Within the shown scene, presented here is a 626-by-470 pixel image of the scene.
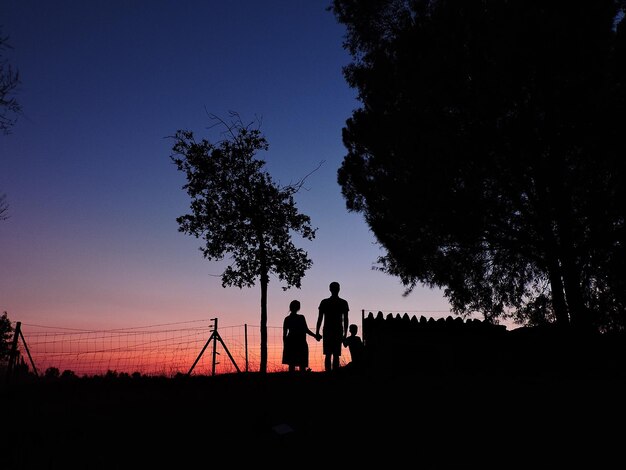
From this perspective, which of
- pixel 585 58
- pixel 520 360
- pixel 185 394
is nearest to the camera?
pixel 185 394


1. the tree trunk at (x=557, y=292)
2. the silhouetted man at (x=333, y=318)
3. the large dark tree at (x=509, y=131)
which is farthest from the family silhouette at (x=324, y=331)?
the tree trunk at (x=557, y=292)

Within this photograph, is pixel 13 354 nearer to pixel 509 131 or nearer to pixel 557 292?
pixel 509 131

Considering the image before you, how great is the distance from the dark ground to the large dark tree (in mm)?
6369

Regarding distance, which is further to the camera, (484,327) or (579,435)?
(484,327)

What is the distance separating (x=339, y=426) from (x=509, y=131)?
1200cm

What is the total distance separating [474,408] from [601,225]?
10.1m

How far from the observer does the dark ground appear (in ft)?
19.4

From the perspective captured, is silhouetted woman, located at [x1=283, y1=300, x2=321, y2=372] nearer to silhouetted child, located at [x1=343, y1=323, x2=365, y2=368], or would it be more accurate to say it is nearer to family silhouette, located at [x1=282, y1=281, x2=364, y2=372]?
family silhouette, located at [x1=282, y1=281, x2=364, y2=372]

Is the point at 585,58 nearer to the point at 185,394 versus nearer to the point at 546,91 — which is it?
the point at 546,91

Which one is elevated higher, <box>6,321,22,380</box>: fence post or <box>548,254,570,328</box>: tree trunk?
<box>548,254,570,328</box>: tree trunk

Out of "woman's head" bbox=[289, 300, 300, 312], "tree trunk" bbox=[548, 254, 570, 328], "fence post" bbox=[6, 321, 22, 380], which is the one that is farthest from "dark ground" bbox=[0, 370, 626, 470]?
"tree trunk" bbox=[548, 254, 570, 328]

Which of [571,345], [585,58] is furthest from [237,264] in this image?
[585,58]

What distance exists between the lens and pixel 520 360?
505 inches

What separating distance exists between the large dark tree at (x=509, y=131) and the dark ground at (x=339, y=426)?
6.37m
